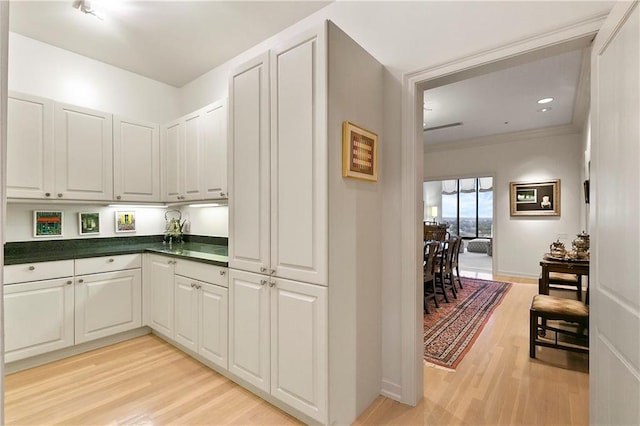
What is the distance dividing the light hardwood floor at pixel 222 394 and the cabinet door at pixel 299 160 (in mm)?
1025

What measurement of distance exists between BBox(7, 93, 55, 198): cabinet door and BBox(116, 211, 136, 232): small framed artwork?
0.79 metres

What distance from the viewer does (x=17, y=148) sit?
259cm

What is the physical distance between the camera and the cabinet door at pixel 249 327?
2.01m

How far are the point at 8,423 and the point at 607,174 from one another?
11.5 feet

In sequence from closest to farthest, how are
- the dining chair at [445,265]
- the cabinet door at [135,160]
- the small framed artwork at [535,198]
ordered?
the cabinet door at [135,160] → the dining chair at [445,265] → the small framed artwork at [535,198]

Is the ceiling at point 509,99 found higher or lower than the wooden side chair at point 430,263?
higher

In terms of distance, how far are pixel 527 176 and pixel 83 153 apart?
22.7 ft

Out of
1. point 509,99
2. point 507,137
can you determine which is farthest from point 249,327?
point 507,137

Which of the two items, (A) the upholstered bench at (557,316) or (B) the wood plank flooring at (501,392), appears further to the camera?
(A) the upholstered bench at (557,316)

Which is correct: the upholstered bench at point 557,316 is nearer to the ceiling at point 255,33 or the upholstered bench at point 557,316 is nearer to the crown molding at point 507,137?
the ceiling at point 255,33

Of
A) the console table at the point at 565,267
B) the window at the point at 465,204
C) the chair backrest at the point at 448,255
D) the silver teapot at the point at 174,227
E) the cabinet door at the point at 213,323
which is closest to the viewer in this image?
the cabinet door at the point at 213,323

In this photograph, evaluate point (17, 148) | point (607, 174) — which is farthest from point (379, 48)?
point (17, 148)

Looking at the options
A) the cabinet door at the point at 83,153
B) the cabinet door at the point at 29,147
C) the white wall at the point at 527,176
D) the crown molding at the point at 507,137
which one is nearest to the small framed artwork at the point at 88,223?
the cabinet door at the point at 83,153

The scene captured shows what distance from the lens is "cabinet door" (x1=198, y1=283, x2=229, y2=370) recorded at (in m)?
2.29
